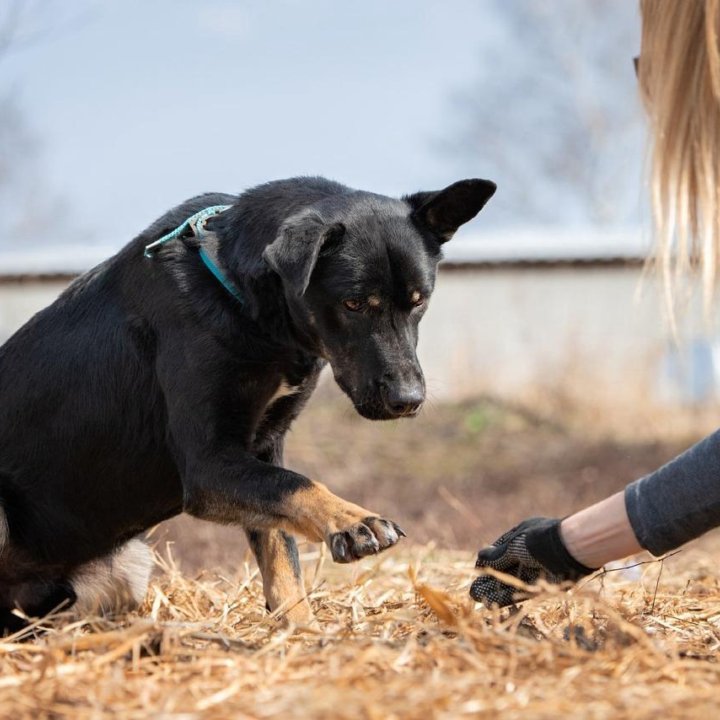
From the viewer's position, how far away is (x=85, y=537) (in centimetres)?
414

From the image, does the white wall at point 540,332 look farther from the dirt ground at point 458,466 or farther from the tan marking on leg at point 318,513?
the tan marking on leg at point 318,513

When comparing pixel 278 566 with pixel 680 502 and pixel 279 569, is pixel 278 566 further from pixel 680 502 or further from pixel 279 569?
pixel 680 502

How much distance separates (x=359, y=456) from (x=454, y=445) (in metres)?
1.36

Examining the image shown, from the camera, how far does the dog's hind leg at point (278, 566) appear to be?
163 inches

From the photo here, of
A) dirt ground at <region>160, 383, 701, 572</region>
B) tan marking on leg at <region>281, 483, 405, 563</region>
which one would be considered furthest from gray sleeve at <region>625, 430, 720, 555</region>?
dirt ground at <region>160, 383, 701, 572</region>

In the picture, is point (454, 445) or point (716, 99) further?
point (454, 445)

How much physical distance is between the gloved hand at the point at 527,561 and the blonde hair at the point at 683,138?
1096 mm

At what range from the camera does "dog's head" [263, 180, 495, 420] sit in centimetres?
370

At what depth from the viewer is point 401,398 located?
145 inches

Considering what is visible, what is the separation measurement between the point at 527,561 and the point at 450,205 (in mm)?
1398

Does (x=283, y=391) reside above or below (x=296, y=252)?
below

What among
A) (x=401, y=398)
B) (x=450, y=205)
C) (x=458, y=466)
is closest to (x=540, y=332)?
(x=458, y=466)

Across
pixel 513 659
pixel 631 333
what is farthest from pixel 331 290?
pixel 631 333

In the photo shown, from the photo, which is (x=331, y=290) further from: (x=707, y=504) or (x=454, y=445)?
(x=454, y=445)
